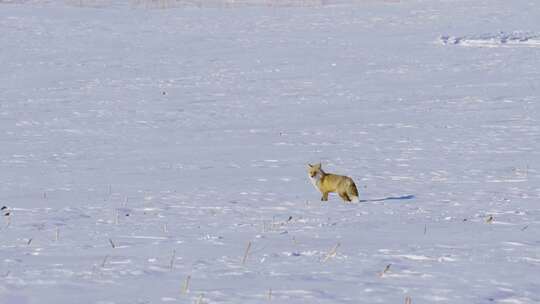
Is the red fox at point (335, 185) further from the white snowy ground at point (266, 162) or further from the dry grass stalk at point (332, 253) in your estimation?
the dry grass stalk at point (332, 253)

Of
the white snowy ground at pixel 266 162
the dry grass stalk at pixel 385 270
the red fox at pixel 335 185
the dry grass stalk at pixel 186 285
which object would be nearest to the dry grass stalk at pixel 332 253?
the white snowy ground at pixel 266 162

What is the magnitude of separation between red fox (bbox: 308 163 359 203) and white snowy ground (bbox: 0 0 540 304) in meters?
0.15

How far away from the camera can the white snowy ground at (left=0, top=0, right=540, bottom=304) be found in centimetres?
668

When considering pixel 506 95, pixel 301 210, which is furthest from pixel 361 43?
pixel 301 210

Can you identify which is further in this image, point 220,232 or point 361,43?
point 361,43

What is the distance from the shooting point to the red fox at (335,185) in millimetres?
10992

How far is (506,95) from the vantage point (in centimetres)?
2388

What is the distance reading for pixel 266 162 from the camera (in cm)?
1539

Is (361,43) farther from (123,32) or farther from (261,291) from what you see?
(261,291)

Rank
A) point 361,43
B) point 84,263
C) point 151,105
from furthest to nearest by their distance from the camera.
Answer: point 361,43
point 151,105
point 84,263

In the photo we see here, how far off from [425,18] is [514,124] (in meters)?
25.0

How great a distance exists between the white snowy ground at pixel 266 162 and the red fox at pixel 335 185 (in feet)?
0.50

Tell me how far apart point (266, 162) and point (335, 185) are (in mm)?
4367

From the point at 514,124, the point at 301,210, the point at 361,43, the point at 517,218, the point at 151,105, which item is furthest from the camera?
the point at 361,43
